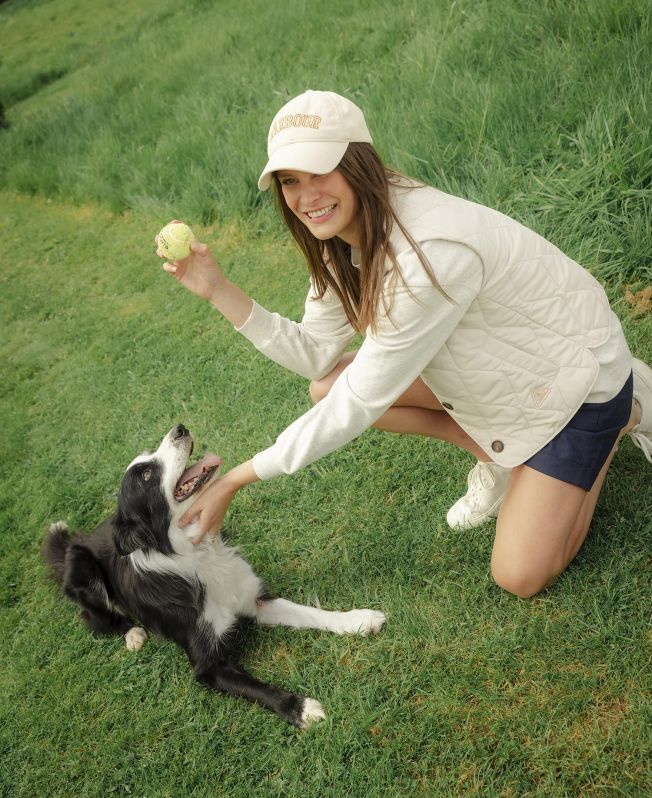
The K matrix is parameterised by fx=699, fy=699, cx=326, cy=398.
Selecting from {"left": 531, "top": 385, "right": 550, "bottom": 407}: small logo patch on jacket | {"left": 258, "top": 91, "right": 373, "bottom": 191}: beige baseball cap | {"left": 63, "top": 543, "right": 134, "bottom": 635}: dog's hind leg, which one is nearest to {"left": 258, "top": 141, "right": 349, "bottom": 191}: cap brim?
{"left": 258, "top": 91, "right": 373, "bottom": 191}: beige baseball cap

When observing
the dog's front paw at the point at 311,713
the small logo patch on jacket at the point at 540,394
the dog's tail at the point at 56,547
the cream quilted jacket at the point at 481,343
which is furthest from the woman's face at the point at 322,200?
the dog's tail at the point at 56,547

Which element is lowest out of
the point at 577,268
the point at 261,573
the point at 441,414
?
the point at 261,573

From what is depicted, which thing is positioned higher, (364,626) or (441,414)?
(441,414)

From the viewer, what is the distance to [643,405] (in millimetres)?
2354

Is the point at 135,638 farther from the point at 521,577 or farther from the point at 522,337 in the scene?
the point at 522,337

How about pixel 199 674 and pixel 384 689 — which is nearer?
pixel 384 689

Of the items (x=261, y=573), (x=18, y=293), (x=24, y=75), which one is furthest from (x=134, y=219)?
(x=24, y=75)

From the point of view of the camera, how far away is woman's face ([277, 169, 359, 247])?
1.89 meters

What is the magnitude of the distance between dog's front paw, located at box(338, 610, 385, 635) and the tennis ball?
4.52 ft

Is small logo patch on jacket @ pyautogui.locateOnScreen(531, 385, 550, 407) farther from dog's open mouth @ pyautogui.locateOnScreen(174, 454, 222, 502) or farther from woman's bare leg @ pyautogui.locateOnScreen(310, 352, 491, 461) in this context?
dog's open mouth @ pyautogui.locateOnScreen(174, 454, 222, 502)

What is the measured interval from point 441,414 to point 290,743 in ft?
4.15

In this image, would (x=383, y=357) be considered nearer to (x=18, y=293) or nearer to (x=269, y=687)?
(x=269, y=687)

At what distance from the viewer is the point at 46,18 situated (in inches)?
588

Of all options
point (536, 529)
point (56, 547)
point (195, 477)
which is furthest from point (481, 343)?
point (56, 547)
